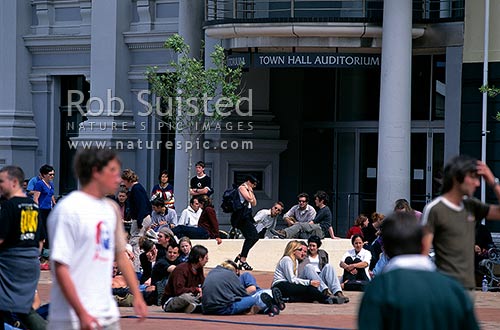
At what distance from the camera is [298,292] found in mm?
19438

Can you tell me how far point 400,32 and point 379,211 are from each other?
371 cm

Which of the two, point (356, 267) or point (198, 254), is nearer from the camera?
point (198, 254)

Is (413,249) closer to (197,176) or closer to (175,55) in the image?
(197,176)

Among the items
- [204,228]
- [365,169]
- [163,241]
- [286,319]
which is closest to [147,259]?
[163,241]

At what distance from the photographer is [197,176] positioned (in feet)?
89.4

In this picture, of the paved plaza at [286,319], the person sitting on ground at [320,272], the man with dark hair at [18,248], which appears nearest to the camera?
the man with dark hair at [18,248]

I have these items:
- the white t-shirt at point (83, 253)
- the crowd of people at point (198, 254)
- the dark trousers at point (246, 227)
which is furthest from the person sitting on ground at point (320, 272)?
the white t-shirt at point (83, 253)

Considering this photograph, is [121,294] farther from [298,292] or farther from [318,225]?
[318,225]

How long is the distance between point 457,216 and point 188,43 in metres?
20.5

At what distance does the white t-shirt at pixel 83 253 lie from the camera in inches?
318

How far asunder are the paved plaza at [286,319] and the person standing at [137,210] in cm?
205

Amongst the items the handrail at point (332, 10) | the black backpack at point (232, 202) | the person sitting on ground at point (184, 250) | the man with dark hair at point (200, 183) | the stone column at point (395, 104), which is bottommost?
the person sitting on ground at point (184, 250)

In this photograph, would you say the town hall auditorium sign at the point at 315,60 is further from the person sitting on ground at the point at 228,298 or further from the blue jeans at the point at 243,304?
the blue jeans at the point at 243,304

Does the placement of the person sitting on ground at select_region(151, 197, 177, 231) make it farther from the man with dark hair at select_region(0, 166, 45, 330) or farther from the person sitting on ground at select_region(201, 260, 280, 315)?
the man with dark hair at select_region(0, 166, 45, 330)
